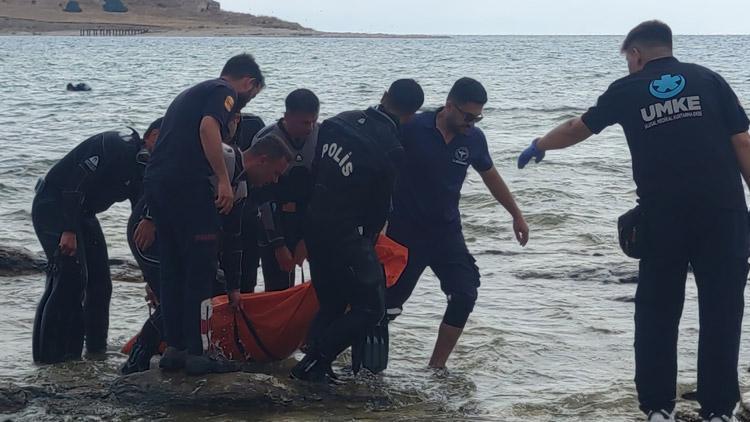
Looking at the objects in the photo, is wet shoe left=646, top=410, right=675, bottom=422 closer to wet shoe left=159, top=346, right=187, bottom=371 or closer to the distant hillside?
wet shoe left=159, top=346, right=187, bottom=371

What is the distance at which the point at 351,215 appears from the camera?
568 cm

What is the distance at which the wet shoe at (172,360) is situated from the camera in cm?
558

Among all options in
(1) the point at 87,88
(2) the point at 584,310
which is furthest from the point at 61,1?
(2) the point at 584,310

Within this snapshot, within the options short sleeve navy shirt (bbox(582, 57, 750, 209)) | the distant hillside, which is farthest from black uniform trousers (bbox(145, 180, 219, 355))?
the distant hillside

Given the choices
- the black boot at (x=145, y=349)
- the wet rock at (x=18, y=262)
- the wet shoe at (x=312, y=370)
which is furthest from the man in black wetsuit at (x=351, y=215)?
the wet rock at (x=18, y=262)

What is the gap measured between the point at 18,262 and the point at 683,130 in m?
6.19

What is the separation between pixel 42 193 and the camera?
6.34 m

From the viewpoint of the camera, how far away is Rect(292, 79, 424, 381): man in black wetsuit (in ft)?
18.5

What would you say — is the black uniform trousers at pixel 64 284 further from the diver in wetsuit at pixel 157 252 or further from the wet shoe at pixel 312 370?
the wet shoe at pixel 312 370

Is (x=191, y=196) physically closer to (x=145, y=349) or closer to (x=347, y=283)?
(x=347, y=283)

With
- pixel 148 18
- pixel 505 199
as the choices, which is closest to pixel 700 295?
pixel 505 199

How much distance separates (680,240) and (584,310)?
11.6 ft

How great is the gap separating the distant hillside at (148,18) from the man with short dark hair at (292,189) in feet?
416

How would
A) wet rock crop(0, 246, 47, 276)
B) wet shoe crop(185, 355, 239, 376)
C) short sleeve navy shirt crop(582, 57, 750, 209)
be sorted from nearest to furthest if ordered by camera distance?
short sleeve navy shirt crop(582, 57, 750, 209) < wet shoe crop(185, 355, 239, 376) < wet rock crop(0, 246, 47, 276)
